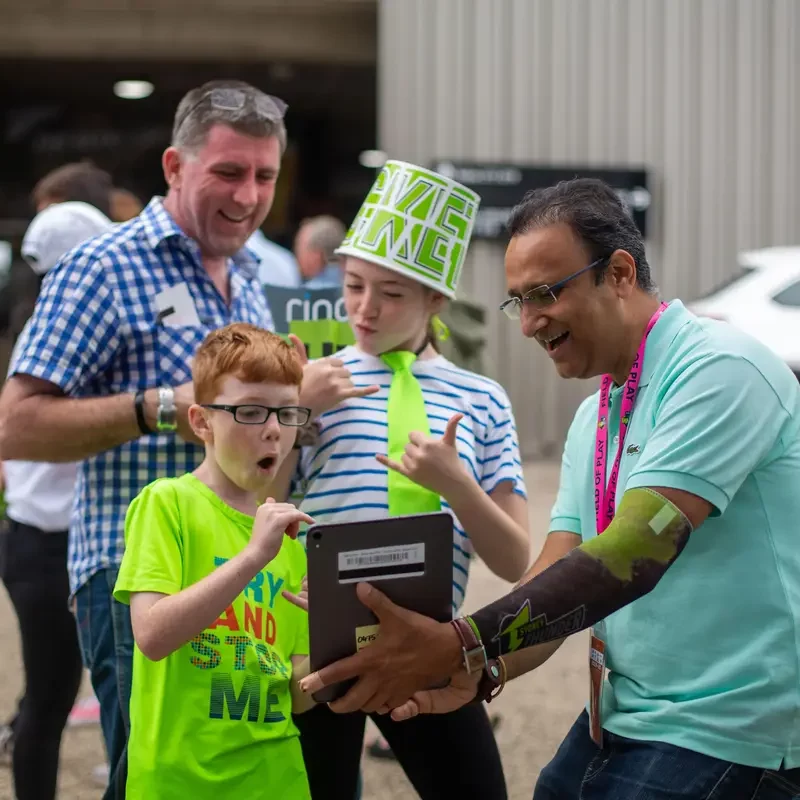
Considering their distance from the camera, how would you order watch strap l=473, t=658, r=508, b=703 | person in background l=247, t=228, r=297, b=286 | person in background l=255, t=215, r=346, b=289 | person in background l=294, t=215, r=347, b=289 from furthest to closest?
person in background l=294, t=215, r=347, b=289 < person in background l=255, t=215, r=346, b=289 < person in background l=247, t=228, r=297, b=286 < watch strap l=473, t=658, r=508, b=703

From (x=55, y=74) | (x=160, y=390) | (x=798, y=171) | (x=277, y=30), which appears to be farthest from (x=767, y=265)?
(x=55, y=74)

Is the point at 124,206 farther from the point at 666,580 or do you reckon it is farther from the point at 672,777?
the point at 672,777

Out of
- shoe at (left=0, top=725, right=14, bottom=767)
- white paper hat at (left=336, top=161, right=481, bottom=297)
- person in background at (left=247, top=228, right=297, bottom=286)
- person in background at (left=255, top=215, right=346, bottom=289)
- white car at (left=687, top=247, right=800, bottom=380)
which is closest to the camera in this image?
white paper hat at (left=336, top=161, right=481, bottom=297)

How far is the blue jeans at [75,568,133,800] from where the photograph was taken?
2525mm

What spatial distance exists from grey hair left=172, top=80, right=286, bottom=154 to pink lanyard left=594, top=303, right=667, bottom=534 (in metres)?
1.06

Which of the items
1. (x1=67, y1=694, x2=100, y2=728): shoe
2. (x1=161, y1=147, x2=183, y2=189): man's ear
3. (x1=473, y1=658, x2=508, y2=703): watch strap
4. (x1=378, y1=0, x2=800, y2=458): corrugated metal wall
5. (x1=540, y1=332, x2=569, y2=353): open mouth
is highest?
(x1=378, y1=0, x2=800, y2=458): corrugated metal wall

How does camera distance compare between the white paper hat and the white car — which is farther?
the white car

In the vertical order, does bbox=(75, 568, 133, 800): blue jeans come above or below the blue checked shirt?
below

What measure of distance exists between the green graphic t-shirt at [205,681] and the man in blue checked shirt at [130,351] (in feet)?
1.01

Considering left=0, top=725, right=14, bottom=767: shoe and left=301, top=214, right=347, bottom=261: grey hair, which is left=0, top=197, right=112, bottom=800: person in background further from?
left=301, top=214, right=347, bottom=261: grey hair

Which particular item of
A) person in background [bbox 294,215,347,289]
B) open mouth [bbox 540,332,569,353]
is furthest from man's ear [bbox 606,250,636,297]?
person in background [bbox 294,215,347,289]

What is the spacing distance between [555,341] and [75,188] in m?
2.78

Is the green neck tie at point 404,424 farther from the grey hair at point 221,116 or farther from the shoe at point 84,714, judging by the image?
the shoe at point 84,714

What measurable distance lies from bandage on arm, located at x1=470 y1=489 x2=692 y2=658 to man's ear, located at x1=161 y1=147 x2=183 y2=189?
1418 millimetres
